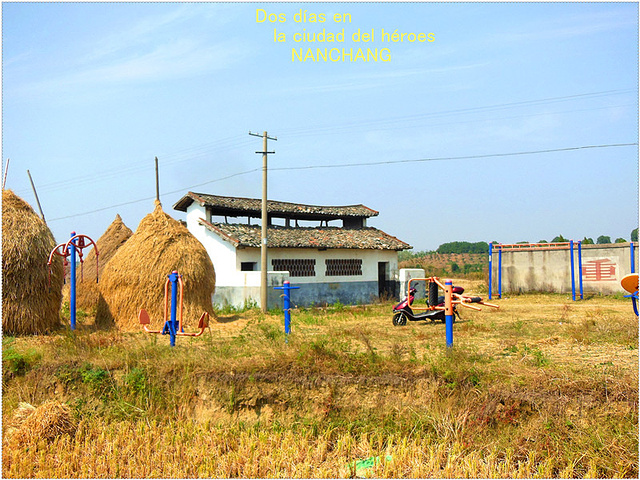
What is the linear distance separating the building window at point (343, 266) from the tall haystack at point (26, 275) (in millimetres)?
11689

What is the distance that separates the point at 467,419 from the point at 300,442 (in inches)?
82.7

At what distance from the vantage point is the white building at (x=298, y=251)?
758 inches

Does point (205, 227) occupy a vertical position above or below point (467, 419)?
above

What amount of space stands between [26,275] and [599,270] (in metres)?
18.9

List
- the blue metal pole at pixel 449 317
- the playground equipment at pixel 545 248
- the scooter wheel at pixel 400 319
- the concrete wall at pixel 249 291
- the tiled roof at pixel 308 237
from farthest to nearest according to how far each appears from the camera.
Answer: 1. the playground equipment at pixel 545 248
2. the tiled roof at pixel 308 237
3. the concrete wall at pixel 249 291
4. the scooter wheel at pixel 400 319
5. the blue metal pole at pixel 449 317

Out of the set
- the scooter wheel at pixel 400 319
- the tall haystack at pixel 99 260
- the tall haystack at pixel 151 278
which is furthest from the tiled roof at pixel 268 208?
the scooter wheel at pixel 400 319

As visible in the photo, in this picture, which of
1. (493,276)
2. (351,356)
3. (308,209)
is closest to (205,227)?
(308,209)

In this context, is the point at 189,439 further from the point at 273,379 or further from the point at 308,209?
the point at 308,209

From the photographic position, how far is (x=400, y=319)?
529 inches

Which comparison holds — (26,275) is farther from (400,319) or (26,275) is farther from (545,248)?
(545,248)

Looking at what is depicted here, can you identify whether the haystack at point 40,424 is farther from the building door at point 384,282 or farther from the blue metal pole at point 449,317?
the building door at point 384,282

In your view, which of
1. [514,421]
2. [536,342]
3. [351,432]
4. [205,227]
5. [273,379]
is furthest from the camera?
[205,227]

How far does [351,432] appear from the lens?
7316 mm

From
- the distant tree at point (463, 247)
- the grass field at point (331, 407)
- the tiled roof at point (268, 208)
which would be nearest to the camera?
the grass field at point (331, 407)
